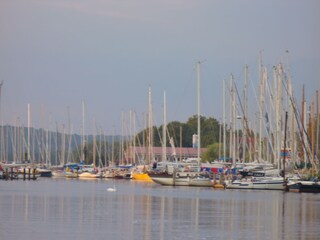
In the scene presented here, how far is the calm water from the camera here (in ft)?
153

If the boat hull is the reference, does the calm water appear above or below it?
below

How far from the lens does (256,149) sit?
118938 millimetres

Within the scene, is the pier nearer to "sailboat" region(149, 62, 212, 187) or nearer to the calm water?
"sailboat" region(149, 62, 212, 187)

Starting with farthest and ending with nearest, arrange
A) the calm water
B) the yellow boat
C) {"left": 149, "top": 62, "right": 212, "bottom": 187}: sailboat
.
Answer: the yellow boat
{"left": 149, "top": 62, "right": 212, "bottom": 187}: sailboat
the calm water

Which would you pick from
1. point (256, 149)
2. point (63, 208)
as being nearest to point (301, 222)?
point (63, 208)

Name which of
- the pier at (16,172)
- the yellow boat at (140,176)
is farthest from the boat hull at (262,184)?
the pier at (16,172)

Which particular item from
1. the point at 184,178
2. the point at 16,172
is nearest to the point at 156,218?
the point at 184,178

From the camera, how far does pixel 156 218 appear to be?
57.3m

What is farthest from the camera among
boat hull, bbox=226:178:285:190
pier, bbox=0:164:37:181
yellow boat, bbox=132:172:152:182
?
pier, bbox=0:164:37:181

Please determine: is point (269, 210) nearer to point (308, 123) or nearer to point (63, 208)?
point (63, 208)

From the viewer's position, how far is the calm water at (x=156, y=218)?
4666 centimetres

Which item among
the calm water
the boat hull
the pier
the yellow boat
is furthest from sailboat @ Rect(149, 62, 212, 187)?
the pier

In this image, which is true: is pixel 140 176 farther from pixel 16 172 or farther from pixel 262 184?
pixel 262 184

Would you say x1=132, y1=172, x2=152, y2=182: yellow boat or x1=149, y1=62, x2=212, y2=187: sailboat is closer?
x1=149, y1=62, x2=212, y2=187: sailboat
